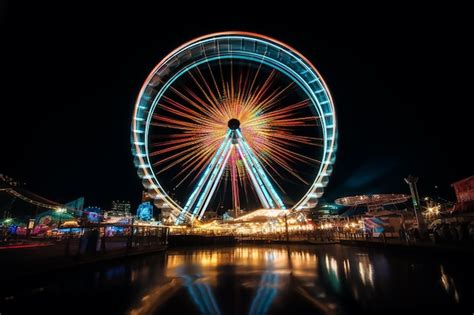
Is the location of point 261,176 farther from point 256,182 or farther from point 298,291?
point 298,291

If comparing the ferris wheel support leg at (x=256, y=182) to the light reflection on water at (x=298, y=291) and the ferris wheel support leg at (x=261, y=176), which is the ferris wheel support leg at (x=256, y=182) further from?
the light reflection on water at (x=298, y=291)

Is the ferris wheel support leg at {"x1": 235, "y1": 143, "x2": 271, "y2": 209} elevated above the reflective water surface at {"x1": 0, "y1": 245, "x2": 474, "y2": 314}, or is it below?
above

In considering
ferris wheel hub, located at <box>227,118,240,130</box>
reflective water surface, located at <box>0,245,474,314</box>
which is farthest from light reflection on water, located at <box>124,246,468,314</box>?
ferris wheel hub, located at <box>227,118,240,130</box>

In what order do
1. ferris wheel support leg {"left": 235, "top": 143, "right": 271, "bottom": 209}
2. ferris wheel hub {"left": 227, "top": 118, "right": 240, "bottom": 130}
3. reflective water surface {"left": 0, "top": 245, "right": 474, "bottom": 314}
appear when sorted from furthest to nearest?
1. ferris wheel support leg {"left": 235, "top": 143, "right": 271, "bottom": 209}
2. ferris wheel hub {"left": 227, "top": 118, "right": 240, "bottom": 130}
3. reflective water surface {"left": 0, "top": 245, "right": 474, "bottom": 314}

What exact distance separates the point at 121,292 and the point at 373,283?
16.1 ft

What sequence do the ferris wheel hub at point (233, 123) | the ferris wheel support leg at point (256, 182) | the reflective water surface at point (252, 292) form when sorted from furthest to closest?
the ferris wheel support leg at point (256, 182) < the ferris wheel hub at point (233, 123) < the reflective water surface at point (252, 292)

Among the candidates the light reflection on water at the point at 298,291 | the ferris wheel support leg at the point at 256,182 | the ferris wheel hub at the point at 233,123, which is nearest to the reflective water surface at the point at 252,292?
the light reflection on water at the point at 298,291

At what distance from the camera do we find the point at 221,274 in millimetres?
6684

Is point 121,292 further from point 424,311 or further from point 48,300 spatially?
point 424,311

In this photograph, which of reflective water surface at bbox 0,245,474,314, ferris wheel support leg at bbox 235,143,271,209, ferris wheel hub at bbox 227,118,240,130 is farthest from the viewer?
ferris wheel support leg at bbox 235,143,271,209

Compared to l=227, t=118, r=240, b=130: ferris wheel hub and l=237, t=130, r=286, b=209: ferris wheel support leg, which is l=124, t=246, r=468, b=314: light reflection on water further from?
l=227, t=118, r=240, b=130: ferris wheel hub

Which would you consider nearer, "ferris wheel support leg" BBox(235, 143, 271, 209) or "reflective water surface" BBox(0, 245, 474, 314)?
"reflective water surface" BBox(0, 245, 474, 314)

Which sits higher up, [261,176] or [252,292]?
[261,176]

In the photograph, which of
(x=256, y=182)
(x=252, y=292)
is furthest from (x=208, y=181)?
(x=252, y=292)
